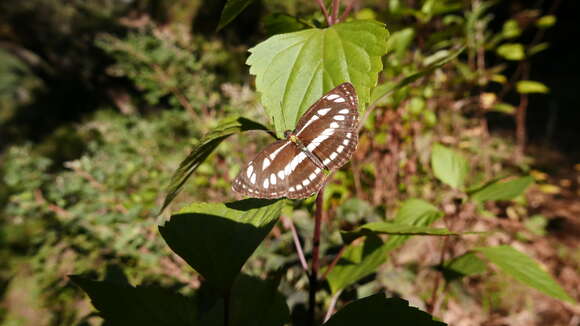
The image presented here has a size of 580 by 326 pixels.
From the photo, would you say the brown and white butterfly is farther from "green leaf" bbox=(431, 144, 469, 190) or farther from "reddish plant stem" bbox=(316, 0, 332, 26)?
"green leaf" bbox=(431, 144, 469, 190)

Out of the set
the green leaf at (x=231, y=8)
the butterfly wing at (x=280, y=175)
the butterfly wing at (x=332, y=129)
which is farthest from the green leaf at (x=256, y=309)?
the green leaf at (x=231, y=8)

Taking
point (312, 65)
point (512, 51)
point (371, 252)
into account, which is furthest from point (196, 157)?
point (512, 51)

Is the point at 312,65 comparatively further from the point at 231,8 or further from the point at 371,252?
the point at 371,252

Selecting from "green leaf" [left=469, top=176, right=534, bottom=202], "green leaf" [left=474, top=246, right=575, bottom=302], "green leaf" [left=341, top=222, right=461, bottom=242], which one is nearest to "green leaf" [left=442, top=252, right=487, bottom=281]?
"green leaf" [left=474, top=246, right=575, bottom=302]

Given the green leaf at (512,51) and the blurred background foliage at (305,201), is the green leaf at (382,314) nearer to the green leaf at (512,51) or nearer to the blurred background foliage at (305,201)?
the blurred background foliage at (305,201)

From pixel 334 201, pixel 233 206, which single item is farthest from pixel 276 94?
pixel 334 201
